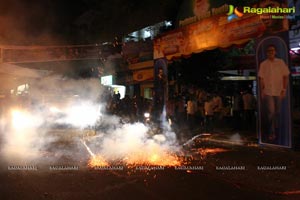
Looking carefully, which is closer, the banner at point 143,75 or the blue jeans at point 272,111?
the blue jeans at point 272,111

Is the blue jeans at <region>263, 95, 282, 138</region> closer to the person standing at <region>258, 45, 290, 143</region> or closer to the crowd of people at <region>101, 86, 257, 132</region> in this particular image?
the person standing at <region>258, 45, 290, 143</region>

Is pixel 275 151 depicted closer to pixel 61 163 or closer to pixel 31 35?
pixel 61 163

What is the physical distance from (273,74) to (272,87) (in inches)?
14.3

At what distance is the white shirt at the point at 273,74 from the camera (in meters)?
8.39

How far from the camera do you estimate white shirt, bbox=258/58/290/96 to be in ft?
27.5

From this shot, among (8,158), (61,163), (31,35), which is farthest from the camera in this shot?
(31,35)

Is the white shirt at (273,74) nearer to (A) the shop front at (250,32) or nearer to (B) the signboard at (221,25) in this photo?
(A) the shop front at (250,32)

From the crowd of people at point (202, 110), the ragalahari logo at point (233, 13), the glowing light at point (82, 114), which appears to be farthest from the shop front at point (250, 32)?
the glowing light at point (82, 114)

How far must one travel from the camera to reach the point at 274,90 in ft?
28.2

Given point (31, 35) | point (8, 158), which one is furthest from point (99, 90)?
point (8, 158)

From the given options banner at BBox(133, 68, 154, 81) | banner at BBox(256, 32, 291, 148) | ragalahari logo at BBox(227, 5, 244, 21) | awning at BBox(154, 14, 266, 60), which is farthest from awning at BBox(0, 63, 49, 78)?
banner at BBox(256, 32, 291, 148)

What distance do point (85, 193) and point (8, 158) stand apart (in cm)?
380

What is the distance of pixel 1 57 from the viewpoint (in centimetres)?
1469

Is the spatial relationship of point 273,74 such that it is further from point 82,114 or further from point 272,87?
point 82,114
